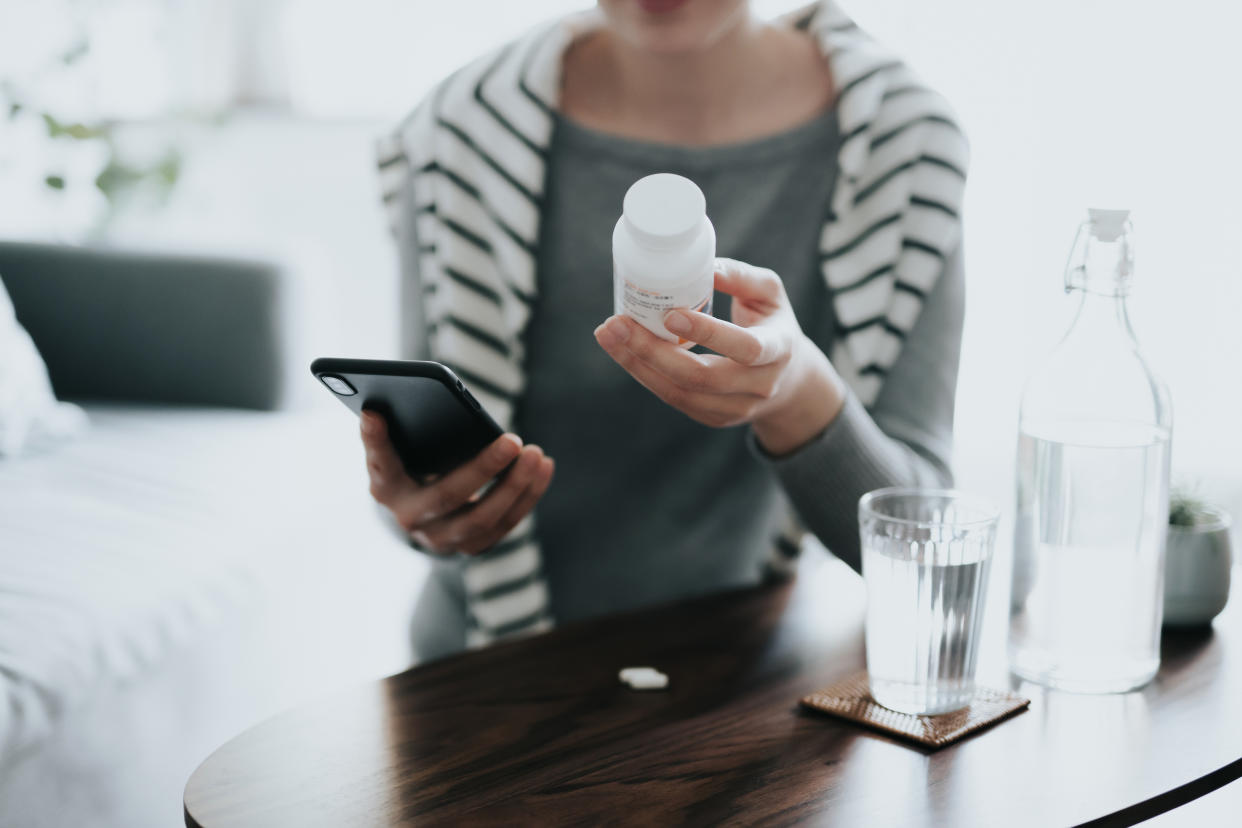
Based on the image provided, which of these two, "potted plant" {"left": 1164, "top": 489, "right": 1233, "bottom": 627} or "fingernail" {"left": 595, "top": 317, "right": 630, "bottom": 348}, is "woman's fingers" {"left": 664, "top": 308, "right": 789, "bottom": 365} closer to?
"fingernail" {"left": 595, "top": 317, "right": 630, "bottom": 348}

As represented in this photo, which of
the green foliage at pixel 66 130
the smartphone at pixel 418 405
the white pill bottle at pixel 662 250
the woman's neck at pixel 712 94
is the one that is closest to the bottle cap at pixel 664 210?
the white pill bottle at pixel 662 250

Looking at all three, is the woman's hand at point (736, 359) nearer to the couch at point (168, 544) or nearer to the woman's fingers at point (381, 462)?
the woman's fingers at point (381, 462)

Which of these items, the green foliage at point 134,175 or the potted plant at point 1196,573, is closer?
the potted plant at point 1196,573

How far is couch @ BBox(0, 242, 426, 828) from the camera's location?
1.09 metres

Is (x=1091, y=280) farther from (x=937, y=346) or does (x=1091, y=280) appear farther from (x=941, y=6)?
(x=941, y=6)

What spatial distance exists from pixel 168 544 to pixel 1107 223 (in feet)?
3.59

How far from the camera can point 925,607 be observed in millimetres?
544

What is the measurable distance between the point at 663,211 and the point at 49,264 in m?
1.59

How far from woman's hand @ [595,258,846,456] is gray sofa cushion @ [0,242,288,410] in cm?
125

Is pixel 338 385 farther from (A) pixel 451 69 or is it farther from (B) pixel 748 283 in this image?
(A) pixel 451 69

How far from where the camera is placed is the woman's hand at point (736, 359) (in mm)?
520

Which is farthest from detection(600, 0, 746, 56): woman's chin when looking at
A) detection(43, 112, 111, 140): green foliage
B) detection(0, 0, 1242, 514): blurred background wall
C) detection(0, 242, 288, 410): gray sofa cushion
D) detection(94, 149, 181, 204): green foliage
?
detection(94, 149, 181, 204): green foliage

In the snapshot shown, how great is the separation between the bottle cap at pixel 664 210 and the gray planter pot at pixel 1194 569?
383 mm

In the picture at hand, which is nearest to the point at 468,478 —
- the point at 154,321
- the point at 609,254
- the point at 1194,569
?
the point at 609,254
